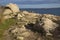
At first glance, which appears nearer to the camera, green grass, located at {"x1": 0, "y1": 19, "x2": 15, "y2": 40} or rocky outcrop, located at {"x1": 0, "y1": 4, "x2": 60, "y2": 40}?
rocky outcrop, located at {"x1": 0, "y1": 4, "x2": 60, "y2": 40}

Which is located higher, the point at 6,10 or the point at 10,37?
the point at 6,10

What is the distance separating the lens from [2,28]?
29.1ft

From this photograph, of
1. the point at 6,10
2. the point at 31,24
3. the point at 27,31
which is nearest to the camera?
the point at 27,31

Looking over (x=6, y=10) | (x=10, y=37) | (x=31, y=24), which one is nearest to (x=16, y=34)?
(x=10, y=37)

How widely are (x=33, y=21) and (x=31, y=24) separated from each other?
228 mm

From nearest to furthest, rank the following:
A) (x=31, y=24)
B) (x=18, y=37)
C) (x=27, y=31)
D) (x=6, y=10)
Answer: (x=18, y=37) → (x=27, y=31) → (x=31, y=24) → (x=6, y=10)

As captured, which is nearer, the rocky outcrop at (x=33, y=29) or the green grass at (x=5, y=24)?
the rocky outcrop at (x=33, y=29)

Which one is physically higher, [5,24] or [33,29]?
[5,24]

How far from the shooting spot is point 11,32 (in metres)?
8.61

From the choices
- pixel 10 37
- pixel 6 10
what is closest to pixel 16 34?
pixel 10 37

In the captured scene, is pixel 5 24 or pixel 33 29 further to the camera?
pixel 5 24

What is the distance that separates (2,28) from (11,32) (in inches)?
17.6

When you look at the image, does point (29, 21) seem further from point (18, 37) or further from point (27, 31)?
point (18, 37)

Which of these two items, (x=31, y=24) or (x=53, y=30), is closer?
(x=53, y=30)
